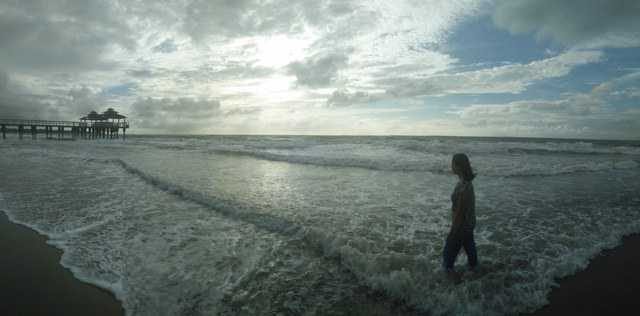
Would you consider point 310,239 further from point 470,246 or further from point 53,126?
point 53,126

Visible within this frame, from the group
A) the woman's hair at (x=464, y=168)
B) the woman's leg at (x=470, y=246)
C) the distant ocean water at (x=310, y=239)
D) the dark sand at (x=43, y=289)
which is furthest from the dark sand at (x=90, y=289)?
the woman's hair at (x=464, y=168)

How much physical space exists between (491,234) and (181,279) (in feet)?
19.3

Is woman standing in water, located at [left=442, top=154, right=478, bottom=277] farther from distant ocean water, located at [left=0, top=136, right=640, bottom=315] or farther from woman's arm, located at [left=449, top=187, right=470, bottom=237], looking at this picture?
distant ocean water, located at [left=0, top=136, right=640, bottom=315]

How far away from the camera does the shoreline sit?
11.4 ft

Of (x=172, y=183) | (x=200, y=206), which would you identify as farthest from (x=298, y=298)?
(x=172, y=183)

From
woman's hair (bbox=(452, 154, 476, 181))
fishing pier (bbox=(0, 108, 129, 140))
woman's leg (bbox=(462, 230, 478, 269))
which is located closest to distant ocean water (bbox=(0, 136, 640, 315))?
woman's leg (bbox=(462, 230, 478, 269))

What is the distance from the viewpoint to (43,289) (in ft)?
12.5

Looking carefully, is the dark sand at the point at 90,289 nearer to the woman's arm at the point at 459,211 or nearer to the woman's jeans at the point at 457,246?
the woman's jeans at the point at 457,246

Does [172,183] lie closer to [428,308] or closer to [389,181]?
[389,181]

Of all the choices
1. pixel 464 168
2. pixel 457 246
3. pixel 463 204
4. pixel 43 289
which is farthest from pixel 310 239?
pixel 43 289

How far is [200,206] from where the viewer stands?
8383mm

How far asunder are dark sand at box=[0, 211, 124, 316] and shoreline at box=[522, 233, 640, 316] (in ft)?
17.6

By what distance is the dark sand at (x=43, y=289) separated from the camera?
3.40 meters

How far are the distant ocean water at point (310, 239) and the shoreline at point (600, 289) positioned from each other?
14cm
